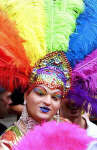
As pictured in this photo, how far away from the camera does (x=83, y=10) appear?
2.40 m

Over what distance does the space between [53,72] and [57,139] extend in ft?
2.89

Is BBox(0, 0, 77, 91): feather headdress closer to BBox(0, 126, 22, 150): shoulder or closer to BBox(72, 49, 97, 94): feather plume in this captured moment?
BBox(72, 49, 97, 94): feather plume

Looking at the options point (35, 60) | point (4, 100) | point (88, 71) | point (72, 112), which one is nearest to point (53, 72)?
point (35, 60)

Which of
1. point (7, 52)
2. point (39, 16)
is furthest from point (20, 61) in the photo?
point (39, 16)

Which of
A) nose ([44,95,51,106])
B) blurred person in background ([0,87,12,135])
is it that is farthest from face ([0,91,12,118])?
nose ([44,95,51,106])

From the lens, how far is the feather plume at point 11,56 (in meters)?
2.08

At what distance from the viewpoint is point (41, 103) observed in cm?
219

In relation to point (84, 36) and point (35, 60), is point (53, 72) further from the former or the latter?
point (84, 36)

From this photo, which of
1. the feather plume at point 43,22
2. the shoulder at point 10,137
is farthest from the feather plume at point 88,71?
the shoulder at point 10,137

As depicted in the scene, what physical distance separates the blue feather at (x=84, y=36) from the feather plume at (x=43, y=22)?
0.14ft

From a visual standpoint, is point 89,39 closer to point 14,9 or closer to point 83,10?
point 83,10

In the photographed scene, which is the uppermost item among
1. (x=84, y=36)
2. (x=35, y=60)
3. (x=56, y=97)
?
(x=84, y=36)

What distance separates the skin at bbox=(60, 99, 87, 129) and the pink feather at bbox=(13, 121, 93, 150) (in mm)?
1061

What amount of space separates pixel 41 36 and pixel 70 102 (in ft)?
1.95
